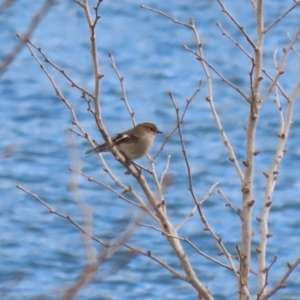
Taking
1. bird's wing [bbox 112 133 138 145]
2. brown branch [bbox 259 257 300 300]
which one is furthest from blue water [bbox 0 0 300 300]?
brown branch [bbox 259 257 300 300]

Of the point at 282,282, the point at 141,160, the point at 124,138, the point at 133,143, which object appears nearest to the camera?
the point at 282,282

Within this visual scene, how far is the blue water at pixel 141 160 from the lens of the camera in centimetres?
973

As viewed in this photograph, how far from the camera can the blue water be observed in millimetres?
9727

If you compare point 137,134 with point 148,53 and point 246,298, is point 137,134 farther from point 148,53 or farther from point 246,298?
point 148,53

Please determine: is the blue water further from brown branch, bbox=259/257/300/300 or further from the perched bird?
brown branch, bbox=259/257/300/300

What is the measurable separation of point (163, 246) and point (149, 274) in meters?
0.47

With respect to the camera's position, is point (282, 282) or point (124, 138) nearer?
point (282, 282)

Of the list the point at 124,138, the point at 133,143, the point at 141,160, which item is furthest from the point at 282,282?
the point at 141,160

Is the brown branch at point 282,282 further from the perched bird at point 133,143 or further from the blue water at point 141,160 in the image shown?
the blue water at point 141,160

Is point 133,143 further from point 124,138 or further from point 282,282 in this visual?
point 282,282

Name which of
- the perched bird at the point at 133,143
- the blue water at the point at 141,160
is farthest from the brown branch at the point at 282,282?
the blue water at the point at 141,160

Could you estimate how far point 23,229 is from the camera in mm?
A: 10719

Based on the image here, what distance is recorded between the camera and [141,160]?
35.5 feet

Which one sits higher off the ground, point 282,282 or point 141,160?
point 141,160
